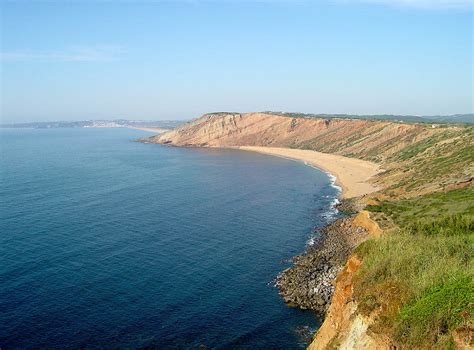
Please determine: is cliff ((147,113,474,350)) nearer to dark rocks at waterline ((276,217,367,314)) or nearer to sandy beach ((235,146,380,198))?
dark rocks at waterline ((276,217,367,314))

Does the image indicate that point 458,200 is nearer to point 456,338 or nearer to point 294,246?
point 294,246

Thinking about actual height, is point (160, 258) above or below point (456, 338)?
below

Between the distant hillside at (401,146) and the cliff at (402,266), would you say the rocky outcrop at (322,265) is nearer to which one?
the cliff at (402,266)

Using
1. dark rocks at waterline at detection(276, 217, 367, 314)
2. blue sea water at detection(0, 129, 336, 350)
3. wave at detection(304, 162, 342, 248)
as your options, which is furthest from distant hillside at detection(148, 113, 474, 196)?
dark rocks at waterline at detection(276, 217, 367, 314)

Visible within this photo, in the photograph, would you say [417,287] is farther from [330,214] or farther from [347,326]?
[330,214]

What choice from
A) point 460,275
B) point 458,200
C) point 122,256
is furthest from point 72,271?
point 458,200

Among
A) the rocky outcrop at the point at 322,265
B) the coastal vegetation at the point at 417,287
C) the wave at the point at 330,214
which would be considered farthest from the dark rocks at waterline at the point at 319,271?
the coastal vegetation at the point at 417,287
